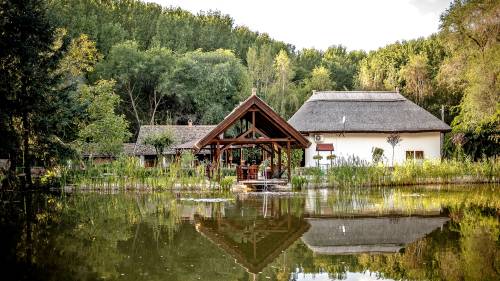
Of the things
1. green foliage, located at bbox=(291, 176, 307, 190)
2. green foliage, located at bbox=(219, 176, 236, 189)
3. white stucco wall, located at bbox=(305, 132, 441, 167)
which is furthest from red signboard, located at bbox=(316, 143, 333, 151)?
green foliage, located at bbox=(219, 176, 236, 189)

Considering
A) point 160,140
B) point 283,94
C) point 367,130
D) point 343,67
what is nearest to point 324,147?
point 367,130

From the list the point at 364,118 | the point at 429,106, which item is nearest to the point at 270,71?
the point at 429,106

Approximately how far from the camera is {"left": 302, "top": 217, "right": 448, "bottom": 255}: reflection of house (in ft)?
34.4

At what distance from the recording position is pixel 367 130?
1479 inches

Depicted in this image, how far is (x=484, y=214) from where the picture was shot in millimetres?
14898

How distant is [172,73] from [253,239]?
4611 centimetres

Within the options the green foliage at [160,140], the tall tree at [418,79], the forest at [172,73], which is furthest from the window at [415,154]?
the green foliage at [160,140]

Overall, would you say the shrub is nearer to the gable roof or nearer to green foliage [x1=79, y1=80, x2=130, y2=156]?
the gable roof

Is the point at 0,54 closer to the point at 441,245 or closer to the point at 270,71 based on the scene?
the point at 441,245

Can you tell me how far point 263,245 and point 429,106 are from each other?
45.3 meters

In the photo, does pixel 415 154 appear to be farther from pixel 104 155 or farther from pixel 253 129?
pixel 104 155

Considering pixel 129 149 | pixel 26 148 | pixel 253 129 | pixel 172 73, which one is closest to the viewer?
pixel 253 129

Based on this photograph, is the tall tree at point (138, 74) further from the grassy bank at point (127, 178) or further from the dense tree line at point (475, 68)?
the grassy bank at point (127, 178)

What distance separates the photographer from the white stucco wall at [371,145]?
37906mm
